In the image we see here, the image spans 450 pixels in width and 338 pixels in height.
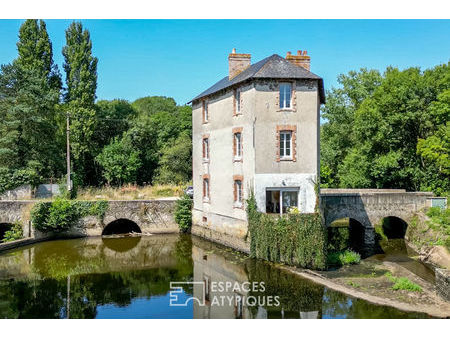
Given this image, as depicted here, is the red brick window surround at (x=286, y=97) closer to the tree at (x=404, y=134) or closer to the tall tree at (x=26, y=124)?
the tree at (x=404, y=134)

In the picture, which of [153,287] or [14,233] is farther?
[14,233]

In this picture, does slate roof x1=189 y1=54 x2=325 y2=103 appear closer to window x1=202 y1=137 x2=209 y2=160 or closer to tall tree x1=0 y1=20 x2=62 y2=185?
window x1=202 y1=137 x2=209 y2=160

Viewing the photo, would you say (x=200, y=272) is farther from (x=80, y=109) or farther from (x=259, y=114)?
(x=80, y=109)

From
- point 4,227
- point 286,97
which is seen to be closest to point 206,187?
point 286,97

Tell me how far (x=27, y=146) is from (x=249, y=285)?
22.1 m

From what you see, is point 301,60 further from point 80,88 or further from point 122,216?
point 80,88

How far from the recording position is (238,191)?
70.8 ft

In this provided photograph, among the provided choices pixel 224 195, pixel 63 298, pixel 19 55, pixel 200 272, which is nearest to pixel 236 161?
pixel 224 195

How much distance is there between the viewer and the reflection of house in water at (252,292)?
13.5 meters

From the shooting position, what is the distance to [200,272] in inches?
719

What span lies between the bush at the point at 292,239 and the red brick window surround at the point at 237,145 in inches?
139

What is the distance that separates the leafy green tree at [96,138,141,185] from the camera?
36.3 metres

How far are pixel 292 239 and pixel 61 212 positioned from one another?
14383 millimetres

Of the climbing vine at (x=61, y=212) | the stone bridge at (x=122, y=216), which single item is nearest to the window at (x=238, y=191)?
the stone bridge at (x=122, y=216)
